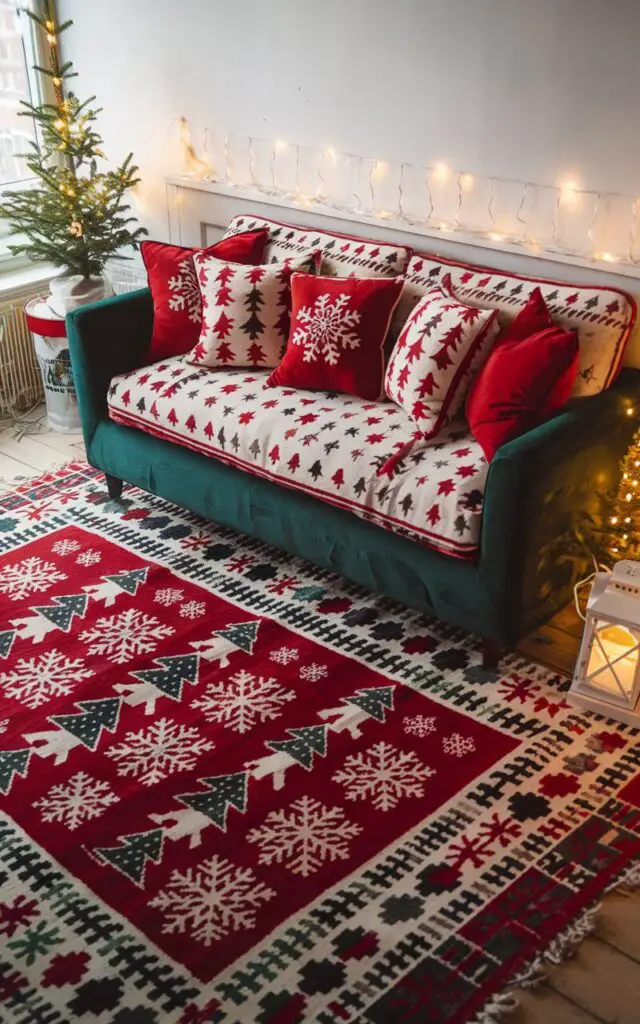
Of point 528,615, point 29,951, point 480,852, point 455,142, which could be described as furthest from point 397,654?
point 455,142

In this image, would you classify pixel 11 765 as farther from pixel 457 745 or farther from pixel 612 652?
pixel 612 652

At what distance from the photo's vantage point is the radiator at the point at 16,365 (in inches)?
161

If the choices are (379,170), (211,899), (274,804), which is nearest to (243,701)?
(274,804)

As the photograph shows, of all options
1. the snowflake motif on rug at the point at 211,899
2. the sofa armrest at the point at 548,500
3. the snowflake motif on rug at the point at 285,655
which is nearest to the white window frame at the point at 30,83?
the snowflake motif on rug at the point at 285,655

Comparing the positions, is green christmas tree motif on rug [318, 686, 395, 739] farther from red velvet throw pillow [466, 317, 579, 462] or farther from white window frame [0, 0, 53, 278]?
white window frame [0, 0, 53, 278]

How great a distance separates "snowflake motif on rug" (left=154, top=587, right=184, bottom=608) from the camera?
291 cm

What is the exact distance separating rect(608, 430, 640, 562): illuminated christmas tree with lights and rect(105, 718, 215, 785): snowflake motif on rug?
3.87ft

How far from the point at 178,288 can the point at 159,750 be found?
1618 millimetres

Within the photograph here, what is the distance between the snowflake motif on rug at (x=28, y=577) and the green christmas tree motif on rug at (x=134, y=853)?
3.44 feet

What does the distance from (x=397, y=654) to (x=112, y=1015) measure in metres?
1.20

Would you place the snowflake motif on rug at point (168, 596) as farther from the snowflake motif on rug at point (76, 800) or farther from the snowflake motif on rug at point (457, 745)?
the snowflake motif on rug at point (457, 745)

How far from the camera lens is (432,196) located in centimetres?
322

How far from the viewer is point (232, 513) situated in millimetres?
3072

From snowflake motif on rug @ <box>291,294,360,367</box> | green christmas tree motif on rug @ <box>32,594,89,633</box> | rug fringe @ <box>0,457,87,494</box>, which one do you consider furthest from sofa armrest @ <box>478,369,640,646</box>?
rug fringe @ <box>0,457,87,494</box>
